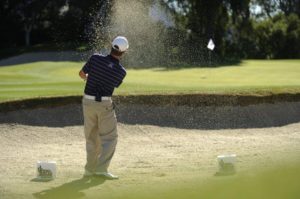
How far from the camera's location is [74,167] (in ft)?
32.8

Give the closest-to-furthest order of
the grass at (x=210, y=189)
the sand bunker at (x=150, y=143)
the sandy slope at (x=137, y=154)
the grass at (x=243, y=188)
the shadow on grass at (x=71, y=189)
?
the grass at (x=243, y=188) < the grass at (x=210, y=189) < the shadow on grass at (x=71, y=189) < the sandy slope at (x=137, y=154) < the sand bunker at (x=150, y=143)

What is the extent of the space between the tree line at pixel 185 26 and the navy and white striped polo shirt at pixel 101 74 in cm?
3229

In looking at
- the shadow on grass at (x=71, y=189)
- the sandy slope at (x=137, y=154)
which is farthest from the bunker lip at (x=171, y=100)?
the shadow on grass at (x=71, y=189)

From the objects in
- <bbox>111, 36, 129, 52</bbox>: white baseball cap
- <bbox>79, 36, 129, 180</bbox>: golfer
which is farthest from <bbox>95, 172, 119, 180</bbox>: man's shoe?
<bbox>111, 36, 129, 52</bbox>: white baseball cap

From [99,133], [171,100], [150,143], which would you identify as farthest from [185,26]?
[99,133]

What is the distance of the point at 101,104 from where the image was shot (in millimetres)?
8992

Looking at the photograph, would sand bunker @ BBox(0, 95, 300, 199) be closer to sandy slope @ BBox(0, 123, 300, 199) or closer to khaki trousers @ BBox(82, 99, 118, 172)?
sandy slope @ BBox(0, 123, 300, 199)

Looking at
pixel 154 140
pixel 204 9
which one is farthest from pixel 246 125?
pixel 204 9

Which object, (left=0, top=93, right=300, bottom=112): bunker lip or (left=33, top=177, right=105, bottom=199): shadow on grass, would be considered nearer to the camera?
(left=33, top=177, right=105, bottom=199): shadow on grass

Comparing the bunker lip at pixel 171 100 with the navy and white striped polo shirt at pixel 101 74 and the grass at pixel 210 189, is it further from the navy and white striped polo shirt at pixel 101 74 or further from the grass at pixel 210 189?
the grass at pixel 210 189

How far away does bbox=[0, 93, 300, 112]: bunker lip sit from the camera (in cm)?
1366

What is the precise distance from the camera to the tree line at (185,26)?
45062 mm

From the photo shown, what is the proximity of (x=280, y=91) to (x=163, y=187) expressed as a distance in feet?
24.7

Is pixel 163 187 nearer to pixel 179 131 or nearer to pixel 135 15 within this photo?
pixel 179 131
